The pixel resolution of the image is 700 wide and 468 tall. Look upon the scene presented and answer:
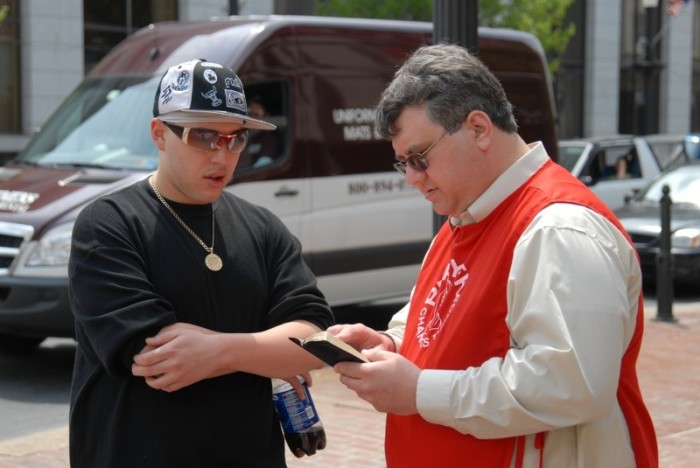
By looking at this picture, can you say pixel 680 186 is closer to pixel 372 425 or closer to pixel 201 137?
pixel 372 425

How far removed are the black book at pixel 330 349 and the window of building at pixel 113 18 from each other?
22130 mm

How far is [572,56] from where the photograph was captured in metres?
36.8

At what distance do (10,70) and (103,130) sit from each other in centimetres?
1518

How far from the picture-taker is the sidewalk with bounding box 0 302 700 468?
5.88 meters

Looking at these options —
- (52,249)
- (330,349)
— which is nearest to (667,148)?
(52,249)

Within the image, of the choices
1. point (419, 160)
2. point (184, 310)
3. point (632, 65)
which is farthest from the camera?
point (632, 65)

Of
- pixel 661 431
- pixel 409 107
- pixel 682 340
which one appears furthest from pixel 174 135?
pixel 682 340

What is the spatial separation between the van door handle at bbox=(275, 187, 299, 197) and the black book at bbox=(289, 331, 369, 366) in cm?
617

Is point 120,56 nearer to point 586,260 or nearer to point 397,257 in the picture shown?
point 397,257

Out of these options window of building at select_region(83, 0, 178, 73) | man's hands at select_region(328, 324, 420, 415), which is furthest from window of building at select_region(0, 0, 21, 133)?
man's hands at select_region(328, 324, 420, 415)

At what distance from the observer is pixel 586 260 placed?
2256mm

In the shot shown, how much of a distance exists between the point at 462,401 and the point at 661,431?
4462mm

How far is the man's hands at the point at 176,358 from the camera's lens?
102 inches

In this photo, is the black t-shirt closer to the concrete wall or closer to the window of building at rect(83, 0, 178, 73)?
the concrete wall
